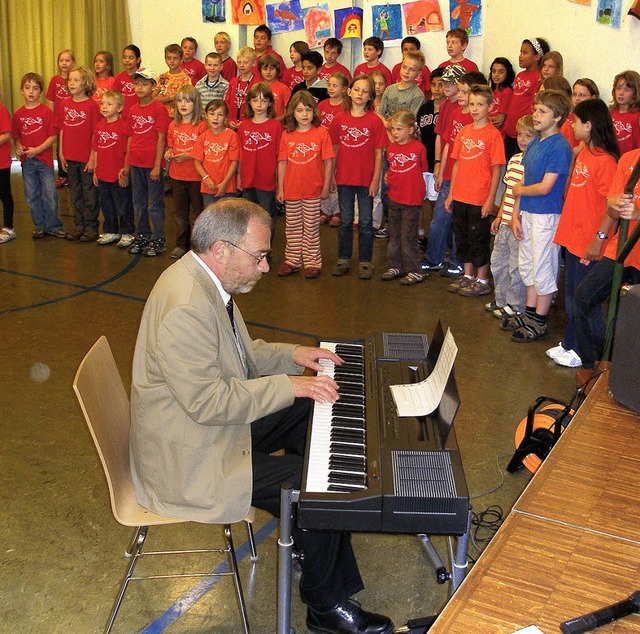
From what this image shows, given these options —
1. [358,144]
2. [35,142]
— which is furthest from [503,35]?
[35,142]

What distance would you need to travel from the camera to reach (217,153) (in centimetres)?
718

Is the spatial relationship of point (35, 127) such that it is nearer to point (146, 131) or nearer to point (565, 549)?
point (146, 131)

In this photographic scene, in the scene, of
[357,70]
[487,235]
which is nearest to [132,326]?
[487,235]

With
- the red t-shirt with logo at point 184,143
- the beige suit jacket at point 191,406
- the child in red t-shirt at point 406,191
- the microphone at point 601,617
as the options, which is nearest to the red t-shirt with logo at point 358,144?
the child in red t-shirt at point 406,191

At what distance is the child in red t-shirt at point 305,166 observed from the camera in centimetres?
682

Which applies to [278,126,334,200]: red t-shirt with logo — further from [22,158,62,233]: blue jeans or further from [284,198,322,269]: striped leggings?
[22,158,62,233]: blue jeans

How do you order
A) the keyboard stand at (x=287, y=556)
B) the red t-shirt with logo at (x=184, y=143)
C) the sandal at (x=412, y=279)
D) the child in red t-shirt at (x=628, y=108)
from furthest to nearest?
1. the red t-shirt with logo at (x=184, y=143)
2. the sandal at (x=412, y=279)
3. the child in red t-shirt at (x=628, y=108)
4. the keyboard stand at (x=287, y=556)

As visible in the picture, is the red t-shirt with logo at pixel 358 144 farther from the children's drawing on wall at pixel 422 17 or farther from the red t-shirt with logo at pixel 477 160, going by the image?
the children's drawing on wall at pixel 422 17

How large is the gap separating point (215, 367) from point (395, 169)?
4.37 m

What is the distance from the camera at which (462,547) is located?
8.24 ft

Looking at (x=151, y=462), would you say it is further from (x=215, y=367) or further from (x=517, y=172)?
(x=517, y=172)

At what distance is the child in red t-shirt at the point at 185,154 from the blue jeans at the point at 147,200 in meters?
0.19

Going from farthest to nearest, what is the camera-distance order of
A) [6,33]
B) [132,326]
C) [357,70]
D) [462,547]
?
[6,33] < [357,70] < [132,326] < [462,547]

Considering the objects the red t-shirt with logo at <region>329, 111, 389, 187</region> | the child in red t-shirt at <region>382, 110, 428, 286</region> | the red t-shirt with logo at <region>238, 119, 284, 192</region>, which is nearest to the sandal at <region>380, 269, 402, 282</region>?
the child in red t-shirt at <region>382, 110, 428, 286</region>
